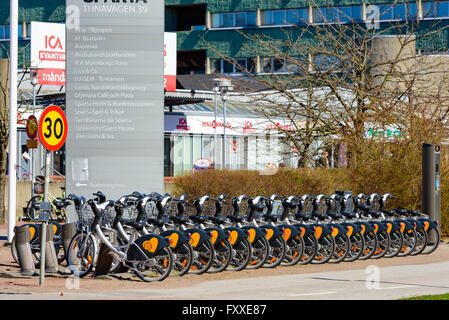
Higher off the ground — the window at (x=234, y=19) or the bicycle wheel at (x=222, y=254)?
the window at (x=234, y=19)

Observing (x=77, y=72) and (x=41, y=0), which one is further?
(x=41, y=0)

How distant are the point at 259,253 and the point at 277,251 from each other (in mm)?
420

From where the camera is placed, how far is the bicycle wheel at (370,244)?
57.6 ft

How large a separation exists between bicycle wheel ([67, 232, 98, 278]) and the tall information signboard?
23.5 ft

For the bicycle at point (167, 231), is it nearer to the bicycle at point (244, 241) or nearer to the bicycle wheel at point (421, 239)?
the bicycle at point (244, 241)

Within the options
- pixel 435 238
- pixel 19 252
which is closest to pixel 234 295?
pixel 19 252

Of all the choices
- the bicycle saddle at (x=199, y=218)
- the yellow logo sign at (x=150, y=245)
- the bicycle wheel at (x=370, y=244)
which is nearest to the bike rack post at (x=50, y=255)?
the yellow logo sign at (x=150, y=245)

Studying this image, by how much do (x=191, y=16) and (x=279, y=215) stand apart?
222ft

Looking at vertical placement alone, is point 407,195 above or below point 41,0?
below

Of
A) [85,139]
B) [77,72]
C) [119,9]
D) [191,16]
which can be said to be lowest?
[85,139]

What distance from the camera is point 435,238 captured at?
1939cm

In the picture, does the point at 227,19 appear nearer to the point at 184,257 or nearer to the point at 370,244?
the point at 370,244
